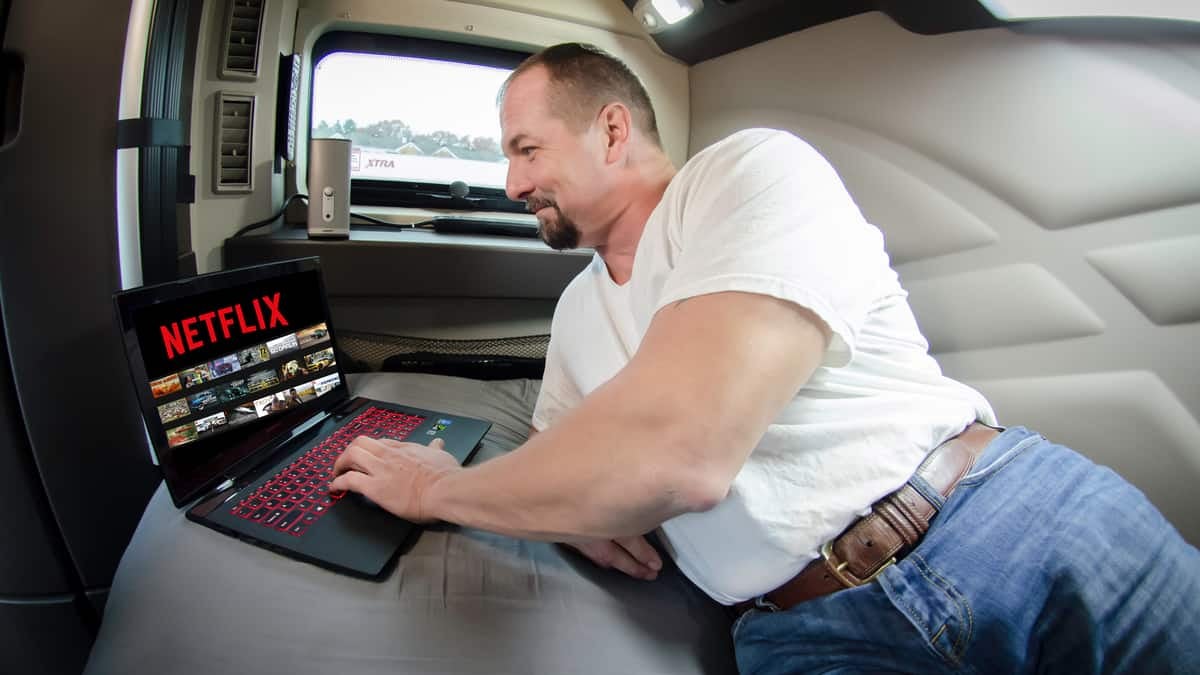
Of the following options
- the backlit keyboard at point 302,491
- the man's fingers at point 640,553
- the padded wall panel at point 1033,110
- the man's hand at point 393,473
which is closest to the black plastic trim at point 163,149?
the backlit keyboard at point 302,491

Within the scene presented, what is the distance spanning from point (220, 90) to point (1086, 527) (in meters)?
1.95

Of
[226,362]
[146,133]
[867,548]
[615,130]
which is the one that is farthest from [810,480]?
[146,133]

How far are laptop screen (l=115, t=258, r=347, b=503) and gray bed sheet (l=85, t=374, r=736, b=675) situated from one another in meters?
0.10

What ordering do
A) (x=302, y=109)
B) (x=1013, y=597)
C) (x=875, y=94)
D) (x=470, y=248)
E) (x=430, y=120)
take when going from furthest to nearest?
(x=430, y=120) → (x=302, y=109) → (x=470, y=248) → (x=875, y=94) → (x=1013, y=597)

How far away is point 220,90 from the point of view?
1408mm

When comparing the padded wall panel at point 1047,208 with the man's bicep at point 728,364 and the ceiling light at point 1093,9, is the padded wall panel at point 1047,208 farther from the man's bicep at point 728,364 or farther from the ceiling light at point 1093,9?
the man's bicep at point 728,364

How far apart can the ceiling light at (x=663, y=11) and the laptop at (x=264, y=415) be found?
4.12 feet

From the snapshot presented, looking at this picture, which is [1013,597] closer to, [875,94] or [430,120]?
[875,94]

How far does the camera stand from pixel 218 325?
875 millimetres

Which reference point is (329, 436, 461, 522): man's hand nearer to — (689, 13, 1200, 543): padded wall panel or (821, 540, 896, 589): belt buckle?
(821, 540, 896, 589): belt buckle

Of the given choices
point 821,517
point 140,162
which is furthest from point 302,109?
point 821,517

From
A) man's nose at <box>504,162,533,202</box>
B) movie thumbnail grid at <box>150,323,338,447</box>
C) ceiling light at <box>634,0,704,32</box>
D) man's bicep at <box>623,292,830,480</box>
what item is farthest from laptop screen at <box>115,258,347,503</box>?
ceiling light at <box>634,0,704,32</box>

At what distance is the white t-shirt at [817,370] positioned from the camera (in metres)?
0.55

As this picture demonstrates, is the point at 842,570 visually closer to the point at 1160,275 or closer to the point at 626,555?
the point at 626,555
